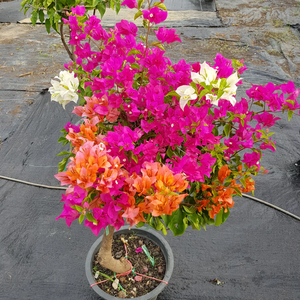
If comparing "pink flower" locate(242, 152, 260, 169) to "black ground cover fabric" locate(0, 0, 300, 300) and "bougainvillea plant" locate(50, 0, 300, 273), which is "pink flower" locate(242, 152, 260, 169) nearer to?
"bougainvillea plant" locate(50, 0, 300, 273)

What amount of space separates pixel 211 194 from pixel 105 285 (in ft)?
2.23

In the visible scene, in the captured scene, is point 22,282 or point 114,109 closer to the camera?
point 114,109

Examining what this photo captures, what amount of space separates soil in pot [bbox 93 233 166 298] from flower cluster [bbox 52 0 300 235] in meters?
0.43

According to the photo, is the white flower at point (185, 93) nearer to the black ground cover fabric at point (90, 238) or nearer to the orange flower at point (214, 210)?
the orange flower at point (214, 210)

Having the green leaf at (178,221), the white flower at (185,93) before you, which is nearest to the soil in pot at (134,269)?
the green leaf at (178,221)

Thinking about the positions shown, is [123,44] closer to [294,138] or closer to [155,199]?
[155,199]

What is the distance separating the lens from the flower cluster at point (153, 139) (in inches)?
27.5

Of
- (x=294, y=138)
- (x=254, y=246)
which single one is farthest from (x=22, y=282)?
(x=294, y=138)

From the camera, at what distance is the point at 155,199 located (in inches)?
27.1

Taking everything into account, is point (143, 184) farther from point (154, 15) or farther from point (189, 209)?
point (154, 15)

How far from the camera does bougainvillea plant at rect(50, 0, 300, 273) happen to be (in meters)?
0.70

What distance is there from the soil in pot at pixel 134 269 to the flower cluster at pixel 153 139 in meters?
0.43

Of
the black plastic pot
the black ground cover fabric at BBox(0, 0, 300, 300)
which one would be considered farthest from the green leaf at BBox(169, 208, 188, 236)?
the black ground cover fabric at BBox(0, 0, 300, 300)

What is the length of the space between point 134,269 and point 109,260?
158mm
